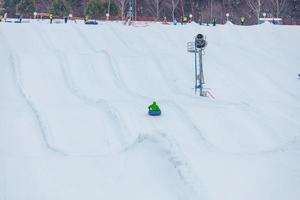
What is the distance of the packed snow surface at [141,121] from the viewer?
10.1 m

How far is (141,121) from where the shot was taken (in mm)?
13984

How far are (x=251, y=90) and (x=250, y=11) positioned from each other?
34419 mm

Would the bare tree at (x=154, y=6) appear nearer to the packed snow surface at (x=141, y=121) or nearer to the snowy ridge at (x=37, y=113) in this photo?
the packed snow surface at (x=141, y=121)

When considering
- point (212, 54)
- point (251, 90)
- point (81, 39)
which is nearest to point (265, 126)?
point (251, 90)

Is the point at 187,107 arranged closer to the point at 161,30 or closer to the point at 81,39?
the point at 81,39

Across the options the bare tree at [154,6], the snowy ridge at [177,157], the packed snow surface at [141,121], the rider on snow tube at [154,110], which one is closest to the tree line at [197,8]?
the bare tree at [154,6]

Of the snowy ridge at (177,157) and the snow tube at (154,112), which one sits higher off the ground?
the snow tube at (154,112)

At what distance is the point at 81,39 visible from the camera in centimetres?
2708

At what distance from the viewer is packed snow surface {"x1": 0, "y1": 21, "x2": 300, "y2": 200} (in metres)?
10.1

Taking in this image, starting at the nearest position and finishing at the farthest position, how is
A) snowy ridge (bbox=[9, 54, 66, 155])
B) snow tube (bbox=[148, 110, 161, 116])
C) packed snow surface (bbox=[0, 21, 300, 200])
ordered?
packed snow surface (bbox=[0, 21, 300, 200]) < snowy ridge (bbox=[9, 54, 66, 155]) < snow tube (bbox=[148, 110, 161, 116])

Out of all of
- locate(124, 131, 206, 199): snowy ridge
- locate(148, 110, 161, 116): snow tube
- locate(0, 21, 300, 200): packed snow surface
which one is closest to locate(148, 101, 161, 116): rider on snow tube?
locate(148, 110, 161, 116): snow tube

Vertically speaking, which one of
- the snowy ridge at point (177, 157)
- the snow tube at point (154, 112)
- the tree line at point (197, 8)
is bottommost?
the snowy ridge at point (177, 157)

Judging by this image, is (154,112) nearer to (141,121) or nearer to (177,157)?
(141,121)

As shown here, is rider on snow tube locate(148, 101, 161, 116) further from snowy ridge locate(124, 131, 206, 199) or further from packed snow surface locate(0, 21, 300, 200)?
snowy ridge locate(124, 131, 206, 199)
